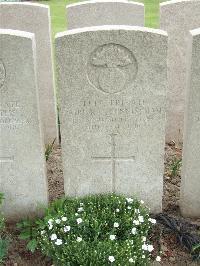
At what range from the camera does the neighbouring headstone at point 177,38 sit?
5.48 meters

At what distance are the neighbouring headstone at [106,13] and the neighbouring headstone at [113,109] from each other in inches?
79.3

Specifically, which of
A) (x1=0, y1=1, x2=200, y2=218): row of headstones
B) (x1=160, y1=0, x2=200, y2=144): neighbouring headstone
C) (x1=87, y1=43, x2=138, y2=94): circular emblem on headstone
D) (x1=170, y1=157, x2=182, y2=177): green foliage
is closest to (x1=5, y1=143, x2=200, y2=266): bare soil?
(x1=170, y1=157, x2=182, y2=177): green foliage

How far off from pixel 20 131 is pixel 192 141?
Result: 5.31 ft

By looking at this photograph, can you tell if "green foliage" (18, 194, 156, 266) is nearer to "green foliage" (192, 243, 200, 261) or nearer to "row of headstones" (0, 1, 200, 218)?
"row of headstones" (0, 1, 200, 218)

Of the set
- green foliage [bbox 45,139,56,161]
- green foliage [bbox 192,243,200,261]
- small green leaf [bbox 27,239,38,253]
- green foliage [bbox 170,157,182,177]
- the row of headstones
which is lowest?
green foliage [bbox 192,243,200,261]

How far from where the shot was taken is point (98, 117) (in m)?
4.20

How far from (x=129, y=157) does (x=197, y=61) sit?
3.70ft

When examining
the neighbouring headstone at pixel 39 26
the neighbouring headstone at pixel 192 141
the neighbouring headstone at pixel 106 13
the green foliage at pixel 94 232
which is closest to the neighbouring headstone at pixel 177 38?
the neighbouring headstone at pixel 106 13

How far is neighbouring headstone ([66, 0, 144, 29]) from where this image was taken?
18.8ft

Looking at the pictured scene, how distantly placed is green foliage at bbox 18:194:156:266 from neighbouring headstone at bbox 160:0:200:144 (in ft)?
6.56

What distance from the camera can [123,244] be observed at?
386cm

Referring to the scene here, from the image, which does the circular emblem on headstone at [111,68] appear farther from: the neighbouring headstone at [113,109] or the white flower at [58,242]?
the white flower at [58,242]

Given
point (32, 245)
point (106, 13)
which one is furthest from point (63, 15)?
point (32, 245)

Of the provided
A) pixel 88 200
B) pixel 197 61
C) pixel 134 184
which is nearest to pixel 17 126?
pixel 88 200
